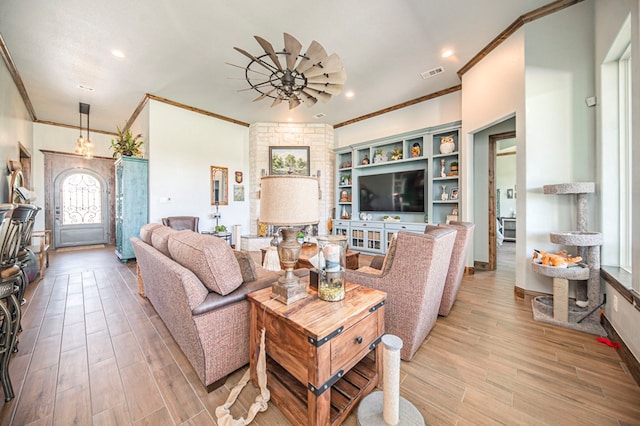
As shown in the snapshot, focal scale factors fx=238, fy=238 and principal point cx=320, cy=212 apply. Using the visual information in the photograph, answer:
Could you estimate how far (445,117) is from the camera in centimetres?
446

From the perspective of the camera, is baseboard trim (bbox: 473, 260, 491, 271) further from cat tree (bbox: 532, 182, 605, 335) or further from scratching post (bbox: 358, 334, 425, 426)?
scratching post (bbox: 358, 334, 425, 426)

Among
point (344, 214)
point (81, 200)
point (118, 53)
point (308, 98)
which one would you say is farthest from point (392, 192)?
point (81, 200)

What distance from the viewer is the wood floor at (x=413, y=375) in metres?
1.31

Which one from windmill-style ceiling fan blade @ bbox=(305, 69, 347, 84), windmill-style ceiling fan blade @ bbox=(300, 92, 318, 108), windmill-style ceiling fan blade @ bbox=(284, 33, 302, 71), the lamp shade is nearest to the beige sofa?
the lamp shade

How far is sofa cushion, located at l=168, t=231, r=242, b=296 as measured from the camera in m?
1.47

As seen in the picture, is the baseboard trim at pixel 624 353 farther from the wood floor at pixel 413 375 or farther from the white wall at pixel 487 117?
the white wall at pixel 487 117

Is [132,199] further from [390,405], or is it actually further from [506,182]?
[506,182]

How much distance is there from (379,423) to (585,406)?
49.2 inches

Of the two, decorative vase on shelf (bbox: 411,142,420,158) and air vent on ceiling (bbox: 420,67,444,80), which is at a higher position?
air vent on ceiling (bbox: 420,67,444,80)

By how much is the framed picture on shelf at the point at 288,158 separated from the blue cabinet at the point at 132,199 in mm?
2613

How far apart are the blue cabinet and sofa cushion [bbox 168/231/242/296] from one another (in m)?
3.93

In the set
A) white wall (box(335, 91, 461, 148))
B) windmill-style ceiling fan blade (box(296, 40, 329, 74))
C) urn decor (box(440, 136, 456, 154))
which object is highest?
white wall (box(335, 91, 461, 148))

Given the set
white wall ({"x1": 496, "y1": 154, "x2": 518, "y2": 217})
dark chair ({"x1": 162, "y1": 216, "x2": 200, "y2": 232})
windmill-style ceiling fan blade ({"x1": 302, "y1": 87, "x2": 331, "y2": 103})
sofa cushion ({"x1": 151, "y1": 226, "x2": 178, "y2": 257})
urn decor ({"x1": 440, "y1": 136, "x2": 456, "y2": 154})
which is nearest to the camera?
sofa cushion ({"x1": 151, "y1": 226, "x2": 178, "y2": 257})

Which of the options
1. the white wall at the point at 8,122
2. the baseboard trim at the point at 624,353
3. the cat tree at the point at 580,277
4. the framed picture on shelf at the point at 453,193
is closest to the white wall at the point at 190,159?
the white wall at the point at 8,122
